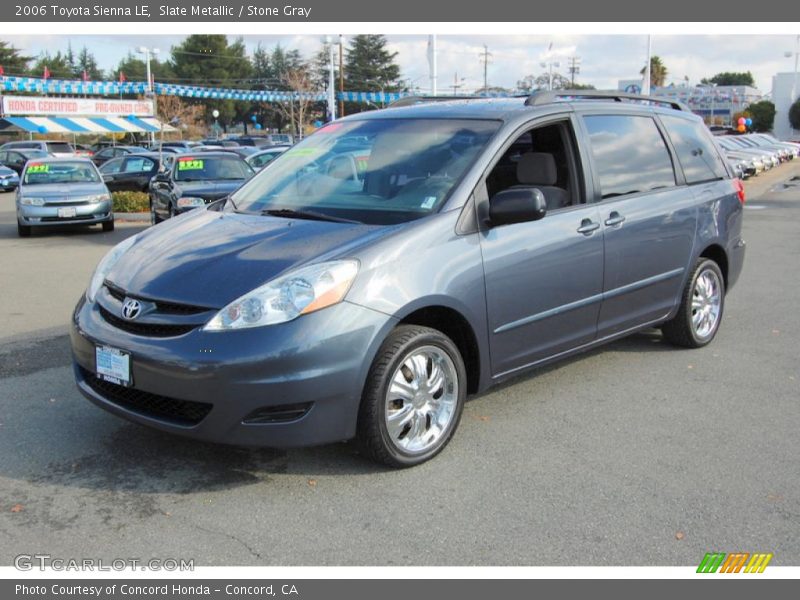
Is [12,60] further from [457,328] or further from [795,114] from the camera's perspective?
[457,328]

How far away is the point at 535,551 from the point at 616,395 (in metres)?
2.19

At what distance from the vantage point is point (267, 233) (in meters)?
4.36

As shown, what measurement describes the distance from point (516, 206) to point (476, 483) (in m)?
1.49

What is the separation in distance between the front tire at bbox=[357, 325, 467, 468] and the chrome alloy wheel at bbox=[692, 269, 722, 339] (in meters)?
2.75

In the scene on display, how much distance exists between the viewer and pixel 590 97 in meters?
5.76

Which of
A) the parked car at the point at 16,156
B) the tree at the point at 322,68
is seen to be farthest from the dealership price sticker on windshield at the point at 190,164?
the tree at the point at 322,68

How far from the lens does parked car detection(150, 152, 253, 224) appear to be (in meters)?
12.9

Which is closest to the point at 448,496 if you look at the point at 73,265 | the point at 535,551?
the point at 535,551

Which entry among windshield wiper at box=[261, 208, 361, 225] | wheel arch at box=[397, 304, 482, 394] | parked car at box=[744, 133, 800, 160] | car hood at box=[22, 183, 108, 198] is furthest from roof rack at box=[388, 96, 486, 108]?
parked car at box=[744, 133, 800, 160]

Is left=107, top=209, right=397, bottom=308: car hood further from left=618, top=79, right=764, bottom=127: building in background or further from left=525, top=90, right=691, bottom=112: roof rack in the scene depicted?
left=618, top=79, right=764, bottom=127: building in background

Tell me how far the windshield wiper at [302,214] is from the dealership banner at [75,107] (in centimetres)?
2712

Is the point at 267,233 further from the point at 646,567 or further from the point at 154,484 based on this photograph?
the point at 646,567

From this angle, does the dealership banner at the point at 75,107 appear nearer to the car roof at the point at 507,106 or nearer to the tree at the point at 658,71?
the car roof at the point at 507,106

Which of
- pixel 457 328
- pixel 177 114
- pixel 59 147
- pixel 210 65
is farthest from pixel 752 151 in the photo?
pixel 210 65
